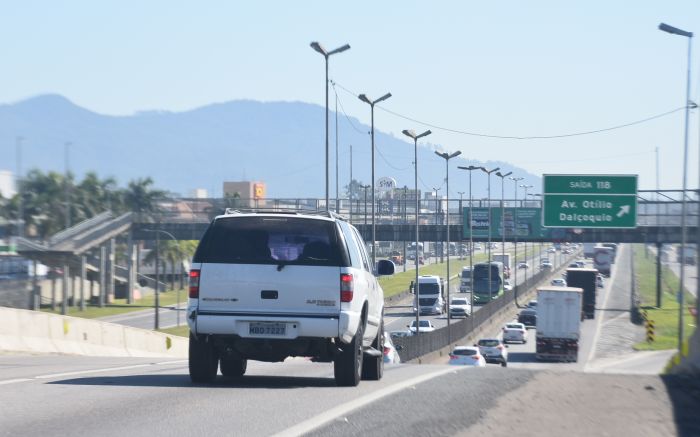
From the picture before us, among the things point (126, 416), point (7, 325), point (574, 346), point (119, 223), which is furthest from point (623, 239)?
point (126, 416)

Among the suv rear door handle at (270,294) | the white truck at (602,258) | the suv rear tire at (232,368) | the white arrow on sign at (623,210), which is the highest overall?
the white arrow on sign at (623,210)

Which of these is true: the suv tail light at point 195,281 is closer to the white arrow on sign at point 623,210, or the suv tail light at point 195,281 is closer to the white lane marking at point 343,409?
the white lane marking at point 343,409

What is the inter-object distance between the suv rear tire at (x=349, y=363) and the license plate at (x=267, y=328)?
2.49 feet

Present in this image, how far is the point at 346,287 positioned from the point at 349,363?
997 millimetres

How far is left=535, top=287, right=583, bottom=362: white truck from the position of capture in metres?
57.4

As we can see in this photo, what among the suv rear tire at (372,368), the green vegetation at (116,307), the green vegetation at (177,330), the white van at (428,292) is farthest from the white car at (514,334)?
the suv rear tire at (372,368)

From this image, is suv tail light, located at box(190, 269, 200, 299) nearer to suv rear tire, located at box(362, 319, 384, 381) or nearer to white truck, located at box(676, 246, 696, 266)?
suv rear tire, located at box(362, 319, 384, 381)

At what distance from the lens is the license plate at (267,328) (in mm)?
12523

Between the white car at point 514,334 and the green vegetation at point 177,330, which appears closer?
the white car at point 514,334

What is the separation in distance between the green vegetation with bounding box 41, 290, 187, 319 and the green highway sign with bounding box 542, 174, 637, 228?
37.4 metres

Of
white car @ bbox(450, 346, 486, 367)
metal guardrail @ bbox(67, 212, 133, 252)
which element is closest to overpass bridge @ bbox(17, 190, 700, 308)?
metal guardrail @ bbox(67, 212, 133, 252)

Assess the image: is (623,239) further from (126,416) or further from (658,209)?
(126,416)

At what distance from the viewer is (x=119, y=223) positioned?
269ft

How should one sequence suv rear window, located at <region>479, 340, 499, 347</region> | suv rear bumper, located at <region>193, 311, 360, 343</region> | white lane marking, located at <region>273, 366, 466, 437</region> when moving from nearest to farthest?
white lane marking, located at <region>273, 366, 466, 437</region> < suv rear bumper, located at <region>193, 311, 360, 343</region> < suv rear window, located at <region>479, 340, 499, 347</region>
